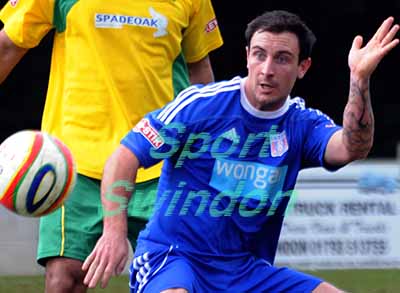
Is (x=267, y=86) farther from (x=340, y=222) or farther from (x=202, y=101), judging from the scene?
(x=340, y=222)

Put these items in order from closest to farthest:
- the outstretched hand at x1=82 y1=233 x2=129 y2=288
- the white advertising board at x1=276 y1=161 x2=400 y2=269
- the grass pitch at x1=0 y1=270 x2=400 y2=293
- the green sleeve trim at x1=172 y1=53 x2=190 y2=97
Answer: the outstretched hand at x1=82 y1=233 x2=129 y2=288
the green sleeve trim at x1=172 y1=53 x2=190 y2=97
the grass pitch at x1=0 y1=270 x2=400 y2=293
the white advertising board at x1=276 y1=161 x2=400 y2=269

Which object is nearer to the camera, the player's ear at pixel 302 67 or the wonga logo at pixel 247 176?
the wonga logo at pixel 247 176

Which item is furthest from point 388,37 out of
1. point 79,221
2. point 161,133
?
point 79,221

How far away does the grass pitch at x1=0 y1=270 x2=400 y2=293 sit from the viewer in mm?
8637

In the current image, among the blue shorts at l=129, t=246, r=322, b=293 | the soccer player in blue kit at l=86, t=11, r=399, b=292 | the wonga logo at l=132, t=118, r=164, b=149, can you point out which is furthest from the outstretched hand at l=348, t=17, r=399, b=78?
the blue shorts at l=129, t=246, r=322, b=293

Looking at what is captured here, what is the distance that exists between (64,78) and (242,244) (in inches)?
48.0

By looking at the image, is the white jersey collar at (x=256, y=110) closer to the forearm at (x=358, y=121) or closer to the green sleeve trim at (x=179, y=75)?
the forearm at (x=358, y=121)

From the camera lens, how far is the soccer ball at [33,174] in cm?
511

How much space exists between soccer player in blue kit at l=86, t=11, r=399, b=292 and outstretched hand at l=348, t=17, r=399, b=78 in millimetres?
223

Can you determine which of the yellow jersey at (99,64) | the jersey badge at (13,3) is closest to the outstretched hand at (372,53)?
the yellow jersey at (99,64)

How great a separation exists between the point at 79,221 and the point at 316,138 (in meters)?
1.20

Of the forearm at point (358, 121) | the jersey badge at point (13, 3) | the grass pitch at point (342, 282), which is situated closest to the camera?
the forearm at point (358, 121)

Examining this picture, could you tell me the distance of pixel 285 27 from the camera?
5.47 m

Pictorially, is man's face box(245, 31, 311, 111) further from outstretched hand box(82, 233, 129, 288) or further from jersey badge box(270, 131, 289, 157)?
outstretched hand box(82, 233, 129, 288)
